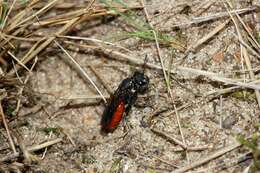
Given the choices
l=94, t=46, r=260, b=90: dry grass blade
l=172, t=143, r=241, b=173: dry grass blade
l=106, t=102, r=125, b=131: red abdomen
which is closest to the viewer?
l=172, t=143, r=241, b=173: dry grass blade

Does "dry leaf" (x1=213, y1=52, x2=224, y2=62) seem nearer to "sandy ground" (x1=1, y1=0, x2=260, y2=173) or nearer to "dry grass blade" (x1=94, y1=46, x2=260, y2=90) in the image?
"sandy ground" (x1=1, y1=0, x2=260, y2=173)

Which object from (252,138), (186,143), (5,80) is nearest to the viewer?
(252,138)

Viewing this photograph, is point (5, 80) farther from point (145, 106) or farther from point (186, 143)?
point (186, 143)

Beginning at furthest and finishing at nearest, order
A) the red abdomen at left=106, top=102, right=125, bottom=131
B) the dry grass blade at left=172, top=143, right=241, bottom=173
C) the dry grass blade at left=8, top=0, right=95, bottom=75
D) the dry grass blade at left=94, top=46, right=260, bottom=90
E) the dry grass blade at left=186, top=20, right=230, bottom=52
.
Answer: the dry grass blade at left=8, top=0, right=95, bottom=75, the dry grass blade at left=186, top=20, right=230, bottom=52, the red abdomen at left=106, top=102, right=125, bottom=131, the dry grass blade at left=94, top=46, right=260, bottom=90, the dry grass blade at left=172, top=143, right=241, bottom=173

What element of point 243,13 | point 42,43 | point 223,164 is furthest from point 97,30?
point 223,164

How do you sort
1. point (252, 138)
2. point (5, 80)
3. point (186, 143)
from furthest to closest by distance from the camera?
point (5, 80) < point (186, 143) < point (252, 138)

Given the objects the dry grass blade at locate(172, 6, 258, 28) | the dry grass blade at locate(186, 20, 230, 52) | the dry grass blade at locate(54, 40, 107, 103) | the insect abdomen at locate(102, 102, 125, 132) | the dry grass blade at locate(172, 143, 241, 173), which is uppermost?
the dry grass blade at locate(172, 6, 258, 28)

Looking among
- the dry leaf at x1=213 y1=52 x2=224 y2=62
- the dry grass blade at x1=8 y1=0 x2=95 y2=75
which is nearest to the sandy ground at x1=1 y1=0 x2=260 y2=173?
the dry leaf at x1=213 y1=52 x2=224 y2=62

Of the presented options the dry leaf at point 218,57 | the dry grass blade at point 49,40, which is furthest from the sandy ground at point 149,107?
the dry grass blade at point 49,40
